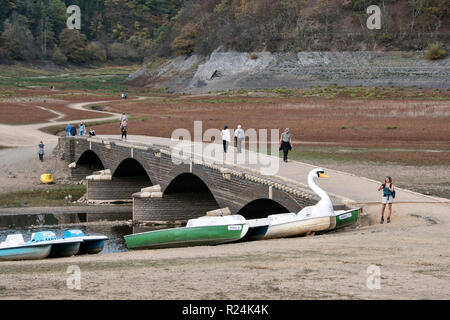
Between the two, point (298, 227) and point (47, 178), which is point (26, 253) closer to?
point (298, 227)

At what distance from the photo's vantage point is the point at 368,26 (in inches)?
4537

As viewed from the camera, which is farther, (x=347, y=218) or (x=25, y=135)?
(x=25, y=135)

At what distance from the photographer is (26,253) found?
18859 mm

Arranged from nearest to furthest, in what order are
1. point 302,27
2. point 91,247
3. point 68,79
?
point 91,247, point 302,27, point 68,79

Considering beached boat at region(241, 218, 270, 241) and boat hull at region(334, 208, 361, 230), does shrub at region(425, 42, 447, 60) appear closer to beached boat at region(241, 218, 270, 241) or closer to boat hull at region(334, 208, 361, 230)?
boat hull at region(334, 208, 361, 230)

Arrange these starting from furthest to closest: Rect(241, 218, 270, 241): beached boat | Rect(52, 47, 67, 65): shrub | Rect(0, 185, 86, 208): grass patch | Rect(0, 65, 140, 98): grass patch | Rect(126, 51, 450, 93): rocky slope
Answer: Rect(52, 47, 67, 65): shrub < Rect(0, 65, 140, 98): grass patch < Rect(126, 51, 450, 93): rocky slope < Rect(0, 185, 86, 208): grass patch < Rect(241, 218, 270, 241): beached boat

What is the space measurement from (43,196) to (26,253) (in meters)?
20.5

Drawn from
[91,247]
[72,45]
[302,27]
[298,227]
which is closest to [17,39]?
[72,45]

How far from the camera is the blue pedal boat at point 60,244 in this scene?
19156mm

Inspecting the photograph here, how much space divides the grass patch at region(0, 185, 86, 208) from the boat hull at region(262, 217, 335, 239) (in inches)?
816


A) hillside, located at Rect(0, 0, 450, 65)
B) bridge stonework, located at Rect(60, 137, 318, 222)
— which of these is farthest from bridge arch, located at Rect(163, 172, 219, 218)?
hillside, located at Rect(0, 0, 450, 65)

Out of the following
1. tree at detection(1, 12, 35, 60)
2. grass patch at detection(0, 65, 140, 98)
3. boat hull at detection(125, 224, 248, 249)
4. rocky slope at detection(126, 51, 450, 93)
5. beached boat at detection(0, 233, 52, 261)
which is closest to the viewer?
boat hull at detection(125, 224, 248, 249)

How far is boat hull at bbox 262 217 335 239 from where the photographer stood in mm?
18250

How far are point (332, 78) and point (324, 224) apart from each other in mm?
87166
